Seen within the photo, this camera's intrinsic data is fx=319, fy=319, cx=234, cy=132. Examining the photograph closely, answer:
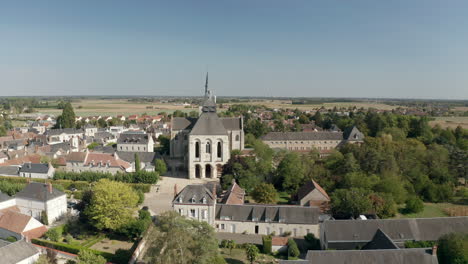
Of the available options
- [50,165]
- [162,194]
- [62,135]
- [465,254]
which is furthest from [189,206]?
[62,135]

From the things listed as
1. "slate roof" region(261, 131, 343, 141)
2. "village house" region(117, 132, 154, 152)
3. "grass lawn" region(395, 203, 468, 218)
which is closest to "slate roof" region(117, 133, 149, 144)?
"village house" region(117, 132, 154, 152)

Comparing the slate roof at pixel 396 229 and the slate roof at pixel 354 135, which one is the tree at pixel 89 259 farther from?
the slate roof at pixel 354 135

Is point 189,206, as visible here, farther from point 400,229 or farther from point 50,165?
point 50,165

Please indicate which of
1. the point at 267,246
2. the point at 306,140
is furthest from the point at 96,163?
the point at 306,140

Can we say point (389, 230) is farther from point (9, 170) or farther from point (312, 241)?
point (9, 170)

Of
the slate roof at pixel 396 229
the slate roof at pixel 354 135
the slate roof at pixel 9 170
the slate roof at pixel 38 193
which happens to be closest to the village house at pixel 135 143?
the slate roof at pixel 9 170

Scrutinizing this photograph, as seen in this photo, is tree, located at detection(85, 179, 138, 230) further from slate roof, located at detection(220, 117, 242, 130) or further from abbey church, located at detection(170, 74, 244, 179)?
slate roof, located at detection(220, 117, 242, 130)
